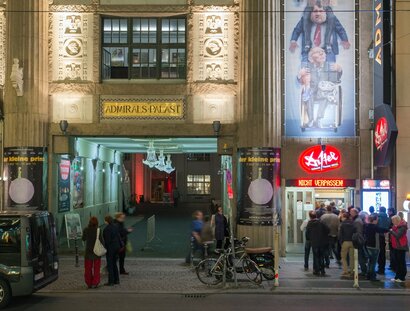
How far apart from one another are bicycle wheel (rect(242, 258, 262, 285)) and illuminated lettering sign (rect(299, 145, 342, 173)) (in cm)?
540

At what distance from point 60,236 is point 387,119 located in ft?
37.4

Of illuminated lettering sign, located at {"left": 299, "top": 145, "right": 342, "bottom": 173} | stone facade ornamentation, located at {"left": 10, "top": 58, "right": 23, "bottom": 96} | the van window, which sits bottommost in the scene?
the van window

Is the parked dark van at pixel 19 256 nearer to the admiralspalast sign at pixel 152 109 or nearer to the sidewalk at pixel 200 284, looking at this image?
the sidewalk at pixel 200 284

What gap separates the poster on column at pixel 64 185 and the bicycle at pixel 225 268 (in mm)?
7317

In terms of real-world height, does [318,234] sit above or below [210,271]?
above

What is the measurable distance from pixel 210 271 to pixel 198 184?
33.8 m

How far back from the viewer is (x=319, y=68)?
17953 millimetres

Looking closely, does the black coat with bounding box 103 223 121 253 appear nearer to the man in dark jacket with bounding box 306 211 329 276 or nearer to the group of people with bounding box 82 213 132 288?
the group of people with bounding box 82 213 132 288

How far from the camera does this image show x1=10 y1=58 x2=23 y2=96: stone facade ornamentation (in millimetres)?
17422

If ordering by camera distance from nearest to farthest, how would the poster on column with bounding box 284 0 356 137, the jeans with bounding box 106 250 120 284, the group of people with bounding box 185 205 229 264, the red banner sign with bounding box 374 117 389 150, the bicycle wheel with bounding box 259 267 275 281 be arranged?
the jeans with bounding box 106 250 120 284, the bicycle wheel with bounding box 259 267 275 281, the group of people with bounding box 185 205 229 264, the red banner sign with bounding box 374 117 389 150, the poster on column with bounding box 284 0 356 137

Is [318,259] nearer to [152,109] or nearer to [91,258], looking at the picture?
[91,258]

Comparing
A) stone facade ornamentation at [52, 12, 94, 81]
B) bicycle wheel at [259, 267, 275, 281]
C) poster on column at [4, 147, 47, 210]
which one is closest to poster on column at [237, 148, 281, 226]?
bicycle wheel at [259, 267, 275, 281]

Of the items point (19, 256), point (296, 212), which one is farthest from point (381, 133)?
point (19, 256)

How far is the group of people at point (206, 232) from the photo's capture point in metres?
14.1
